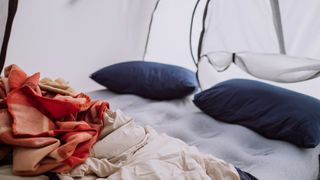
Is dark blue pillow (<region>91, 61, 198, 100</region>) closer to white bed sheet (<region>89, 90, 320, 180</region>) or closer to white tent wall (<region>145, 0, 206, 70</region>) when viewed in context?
white bed sheet (<region>89, 90, 320, 180</region>)

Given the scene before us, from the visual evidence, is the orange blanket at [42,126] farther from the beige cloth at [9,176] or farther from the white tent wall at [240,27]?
the white tent wall at [240,27]

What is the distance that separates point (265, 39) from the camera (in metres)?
1.62

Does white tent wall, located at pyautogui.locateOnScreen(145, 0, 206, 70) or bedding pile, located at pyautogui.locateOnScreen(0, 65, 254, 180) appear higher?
white tent wall, located at pyautogui.locateOnScreen(145, 0, 206, 70)

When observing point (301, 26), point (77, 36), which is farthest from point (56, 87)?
point (301, 26)

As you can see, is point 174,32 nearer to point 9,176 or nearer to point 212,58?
point 212,58

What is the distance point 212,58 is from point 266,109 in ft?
1.52

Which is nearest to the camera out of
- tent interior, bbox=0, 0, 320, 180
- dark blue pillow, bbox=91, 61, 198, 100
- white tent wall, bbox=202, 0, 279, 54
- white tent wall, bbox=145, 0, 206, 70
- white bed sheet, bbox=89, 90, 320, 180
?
white bed sheet, bbox=89, 90, 320, 180

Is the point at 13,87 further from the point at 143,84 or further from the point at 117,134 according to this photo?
the point at 143,84

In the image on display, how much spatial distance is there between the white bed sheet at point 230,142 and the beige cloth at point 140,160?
260 mm

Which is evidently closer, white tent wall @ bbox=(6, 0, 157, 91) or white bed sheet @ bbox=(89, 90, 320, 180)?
white bed sheet @ bbox=(89, 90, 320, 180)

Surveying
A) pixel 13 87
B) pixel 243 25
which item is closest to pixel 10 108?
pixel 13 87

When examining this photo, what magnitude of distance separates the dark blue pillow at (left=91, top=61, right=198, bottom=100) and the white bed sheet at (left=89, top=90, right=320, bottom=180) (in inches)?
3.3

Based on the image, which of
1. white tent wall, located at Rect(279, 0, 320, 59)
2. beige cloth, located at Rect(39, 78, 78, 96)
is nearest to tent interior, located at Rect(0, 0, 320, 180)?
white tent wall, located at Rect(279, 0, 320, 59)

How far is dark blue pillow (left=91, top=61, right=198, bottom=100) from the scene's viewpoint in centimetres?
185
